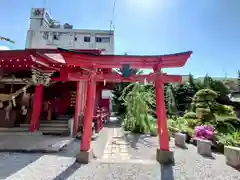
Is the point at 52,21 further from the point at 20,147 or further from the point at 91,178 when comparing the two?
the point at 91,178

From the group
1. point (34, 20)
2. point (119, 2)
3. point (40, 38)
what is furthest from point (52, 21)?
point (119, 2)

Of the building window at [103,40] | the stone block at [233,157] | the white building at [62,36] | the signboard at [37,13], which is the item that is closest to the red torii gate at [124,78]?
the stone block at [233,157]

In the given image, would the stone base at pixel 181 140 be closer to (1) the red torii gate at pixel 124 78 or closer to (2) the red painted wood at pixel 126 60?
(1) the red torii gate at pixel 124 78

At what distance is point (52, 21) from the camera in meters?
23.9

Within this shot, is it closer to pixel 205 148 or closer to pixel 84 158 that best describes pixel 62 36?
pixel 84 158

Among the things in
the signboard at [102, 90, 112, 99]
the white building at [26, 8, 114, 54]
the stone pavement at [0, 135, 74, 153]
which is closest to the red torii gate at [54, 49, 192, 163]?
the stone pavement at [0, 135, 74, 153]

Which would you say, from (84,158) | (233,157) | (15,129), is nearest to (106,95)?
(15,129)

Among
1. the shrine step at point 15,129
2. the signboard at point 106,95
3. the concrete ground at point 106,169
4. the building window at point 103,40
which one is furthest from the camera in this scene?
the building window at point 103,40

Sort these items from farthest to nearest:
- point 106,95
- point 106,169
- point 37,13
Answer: point 37,13, point 106,95, point 106,169

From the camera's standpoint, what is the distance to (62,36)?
21109mm

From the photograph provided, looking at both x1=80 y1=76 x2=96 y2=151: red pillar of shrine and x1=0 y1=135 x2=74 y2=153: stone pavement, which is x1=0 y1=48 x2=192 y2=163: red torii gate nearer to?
x1=80 y1=76 x2=96 y2=151: red pillar of shrine

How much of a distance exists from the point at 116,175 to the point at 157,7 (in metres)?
5.26

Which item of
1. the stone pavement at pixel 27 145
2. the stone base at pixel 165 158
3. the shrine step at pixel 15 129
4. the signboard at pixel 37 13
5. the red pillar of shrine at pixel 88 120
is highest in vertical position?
the signboard at pixel 37 13

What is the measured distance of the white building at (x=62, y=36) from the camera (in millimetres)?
20406
